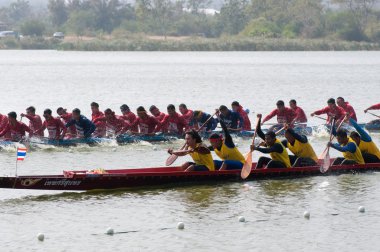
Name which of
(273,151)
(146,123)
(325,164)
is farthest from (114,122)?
(325,164)

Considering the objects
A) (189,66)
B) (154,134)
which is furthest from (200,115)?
A: (189,66)

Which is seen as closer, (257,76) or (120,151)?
(120,151)

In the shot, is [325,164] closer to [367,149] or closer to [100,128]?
[367,149]

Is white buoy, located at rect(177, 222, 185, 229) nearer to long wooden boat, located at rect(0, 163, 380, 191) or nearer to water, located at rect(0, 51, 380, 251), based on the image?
water, located at rect(0, 51, 380, 251)

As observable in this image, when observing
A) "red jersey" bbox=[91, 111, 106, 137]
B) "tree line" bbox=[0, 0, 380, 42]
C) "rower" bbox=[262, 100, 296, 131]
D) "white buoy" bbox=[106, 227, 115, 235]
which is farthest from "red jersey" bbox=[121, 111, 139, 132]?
"tree line" bbox=[0, 0, 380, 42]

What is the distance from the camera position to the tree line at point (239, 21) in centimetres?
11488

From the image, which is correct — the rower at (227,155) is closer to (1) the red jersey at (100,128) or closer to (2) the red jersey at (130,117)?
(2) the red jersey at (130,117)

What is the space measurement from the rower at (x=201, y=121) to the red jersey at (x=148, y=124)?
3.74 feet

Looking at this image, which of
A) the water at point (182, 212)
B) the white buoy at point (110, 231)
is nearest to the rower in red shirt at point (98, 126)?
the water at point (182, 212)

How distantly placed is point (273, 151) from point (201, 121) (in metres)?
7.59

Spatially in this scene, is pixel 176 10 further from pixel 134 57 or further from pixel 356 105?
pixel 356 105

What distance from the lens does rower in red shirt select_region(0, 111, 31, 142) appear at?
2664cm

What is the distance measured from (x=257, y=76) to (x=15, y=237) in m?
53.4

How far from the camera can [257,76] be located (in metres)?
69.2
